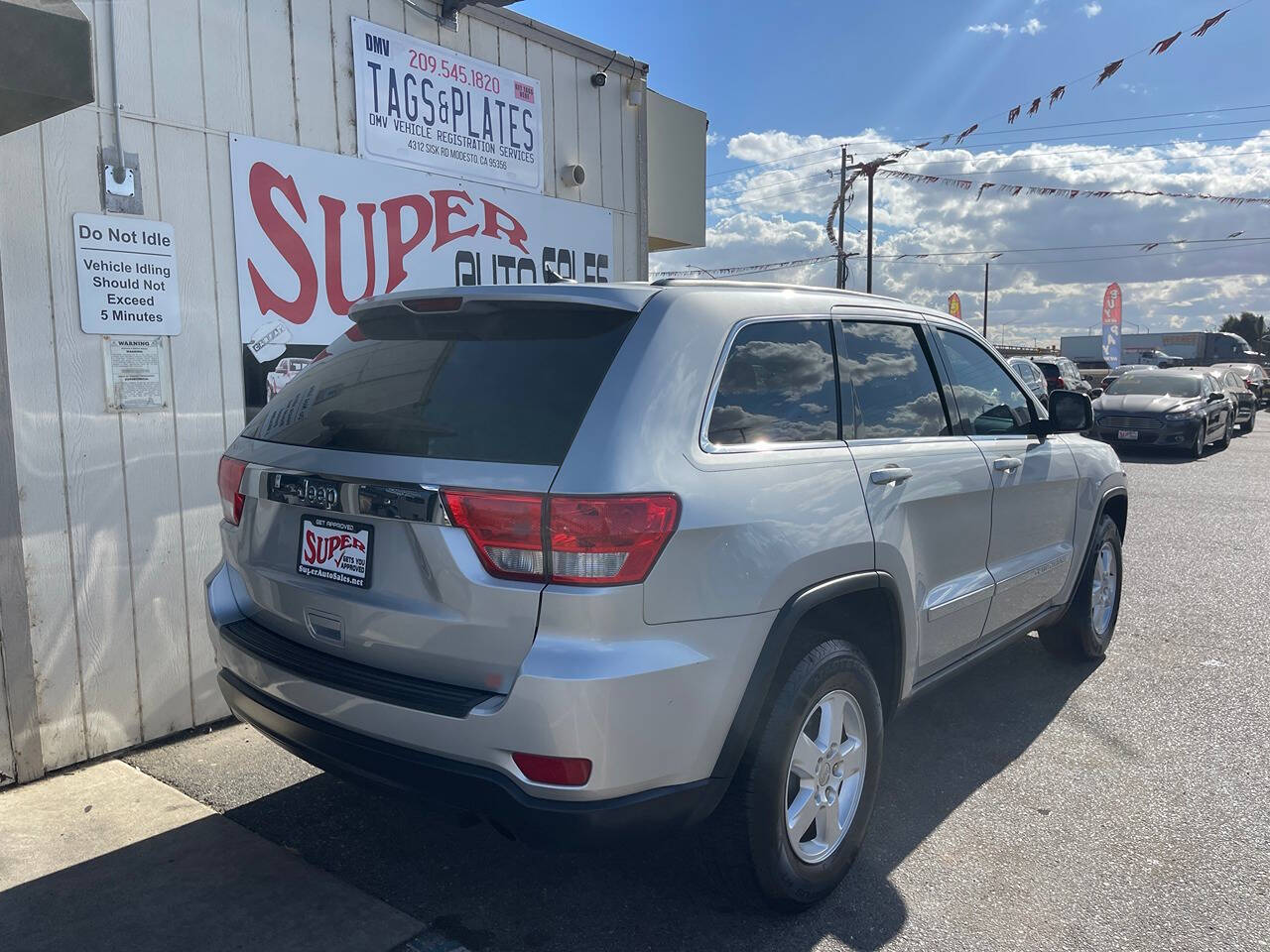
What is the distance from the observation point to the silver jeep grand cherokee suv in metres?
2.33

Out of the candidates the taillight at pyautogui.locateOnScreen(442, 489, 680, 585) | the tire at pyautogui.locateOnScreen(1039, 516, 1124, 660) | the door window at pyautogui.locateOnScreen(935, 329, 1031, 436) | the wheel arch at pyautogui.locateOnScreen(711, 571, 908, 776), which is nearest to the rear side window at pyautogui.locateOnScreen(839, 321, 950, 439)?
the door window at pyautogui.locateOnScreen(935, 329, 1031, 436)

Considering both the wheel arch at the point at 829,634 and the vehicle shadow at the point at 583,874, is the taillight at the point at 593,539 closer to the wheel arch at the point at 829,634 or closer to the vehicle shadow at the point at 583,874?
the wheel arch at the point at 829,634

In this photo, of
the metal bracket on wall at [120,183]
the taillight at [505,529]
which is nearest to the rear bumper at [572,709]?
the taillight at [505,529]

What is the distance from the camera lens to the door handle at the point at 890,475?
123 inches

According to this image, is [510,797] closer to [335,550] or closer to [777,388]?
[335,550]

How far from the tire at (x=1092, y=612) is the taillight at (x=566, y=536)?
344cm

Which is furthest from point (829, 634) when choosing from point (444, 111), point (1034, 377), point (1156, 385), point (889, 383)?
point (1034, 377)

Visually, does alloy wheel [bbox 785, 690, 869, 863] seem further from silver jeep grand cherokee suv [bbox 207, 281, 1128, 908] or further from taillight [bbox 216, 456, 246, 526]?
taillight [bbox 216, 456, 246, 526]

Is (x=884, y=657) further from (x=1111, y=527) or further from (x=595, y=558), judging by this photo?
(x=1111, y=527)

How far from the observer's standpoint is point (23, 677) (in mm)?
3908

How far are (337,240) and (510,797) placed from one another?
3615mm

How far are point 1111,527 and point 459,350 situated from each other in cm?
402

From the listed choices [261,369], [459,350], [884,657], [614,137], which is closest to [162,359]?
[261,369]

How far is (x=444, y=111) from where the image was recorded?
5609mm
